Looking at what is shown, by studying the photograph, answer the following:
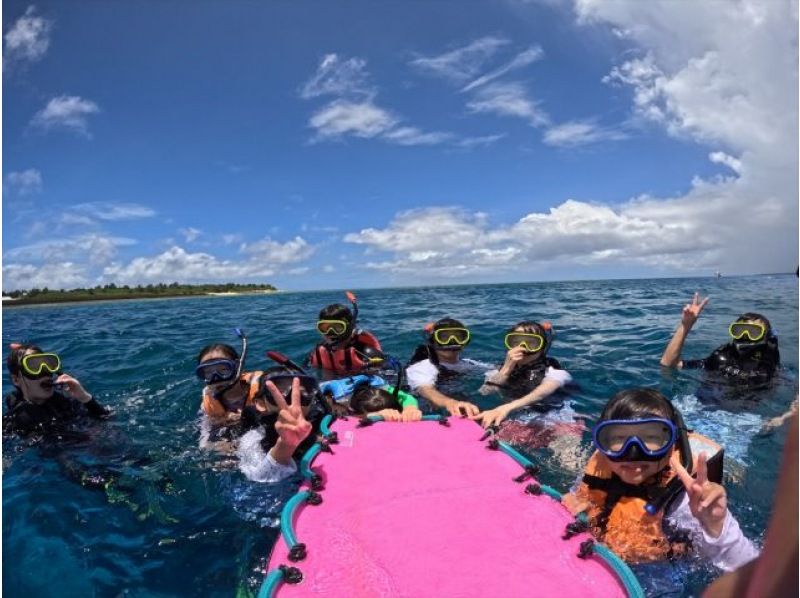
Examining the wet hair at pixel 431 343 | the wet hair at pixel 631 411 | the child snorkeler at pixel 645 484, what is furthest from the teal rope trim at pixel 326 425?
the wet hair at pixel 431 343

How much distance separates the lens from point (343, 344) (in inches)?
298

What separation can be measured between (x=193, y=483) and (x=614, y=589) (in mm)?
3671

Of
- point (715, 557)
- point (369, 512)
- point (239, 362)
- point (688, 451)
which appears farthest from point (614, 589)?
point (239, 362)

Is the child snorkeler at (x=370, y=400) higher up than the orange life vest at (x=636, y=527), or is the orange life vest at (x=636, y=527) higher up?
the child snorkeler at (x=370, y=400)

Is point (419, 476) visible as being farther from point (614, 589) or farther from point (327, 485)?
point (614, 589)

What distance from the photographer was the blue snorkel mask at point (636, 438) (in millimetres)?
2887

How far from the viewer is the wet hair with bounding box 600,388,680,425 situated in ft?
9.82

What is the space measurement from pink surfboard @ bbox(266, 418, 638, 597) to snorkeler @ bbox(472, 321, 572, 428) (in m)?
1.94

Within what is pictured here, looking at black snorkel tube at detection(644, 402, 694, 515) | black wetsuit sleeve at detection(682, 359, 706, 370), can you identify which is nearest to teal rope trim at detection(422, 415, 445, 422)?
black snorkel tube at detection(644, 402, 694, 515)

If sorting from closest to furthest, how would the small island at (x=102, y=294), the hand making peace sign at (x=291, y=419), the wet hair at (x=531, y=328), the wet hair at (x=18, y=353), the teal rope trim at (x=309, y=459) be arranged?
the hand making peace sign at (x=291, y=419) < the teal rope trim at (x=309, y=459) < the wet hair at (x=18, y=353) < the wet hair at (x=531, y=328) < the small island at (x=102, y=294)

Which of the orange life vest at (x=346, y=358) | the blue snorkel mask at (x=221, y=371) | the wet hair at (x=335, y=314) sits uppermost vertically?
the wet hair at (x=335, y=314)

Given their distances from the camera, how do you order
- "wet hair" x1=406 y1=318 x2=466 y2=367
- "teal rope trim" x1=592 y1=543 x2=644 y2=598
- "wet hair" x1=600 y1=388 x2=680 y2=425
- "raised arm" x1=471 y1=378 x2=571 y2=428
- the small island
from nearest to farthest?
"teal rope trim" x1=592 y1=543 x2=644 y2=598 → "wet hair" x1=600 y1=388 x2=680 y2=425 → "raised arm" x1=471 y1=378 x2=571 y2=428 → "wet hair" x1=406 y1=318 x2=466 y2=367 → the small island

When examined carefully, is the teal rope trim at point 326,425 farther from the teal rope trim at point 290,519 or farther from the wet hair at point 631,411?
the wet hair at point 631,411

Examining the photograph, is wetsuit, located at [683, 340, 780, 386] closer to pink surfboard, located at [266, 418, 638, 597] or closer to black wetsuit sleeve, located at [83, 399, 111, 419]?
pink surfboard, located at [266, 418, 638, 597]
